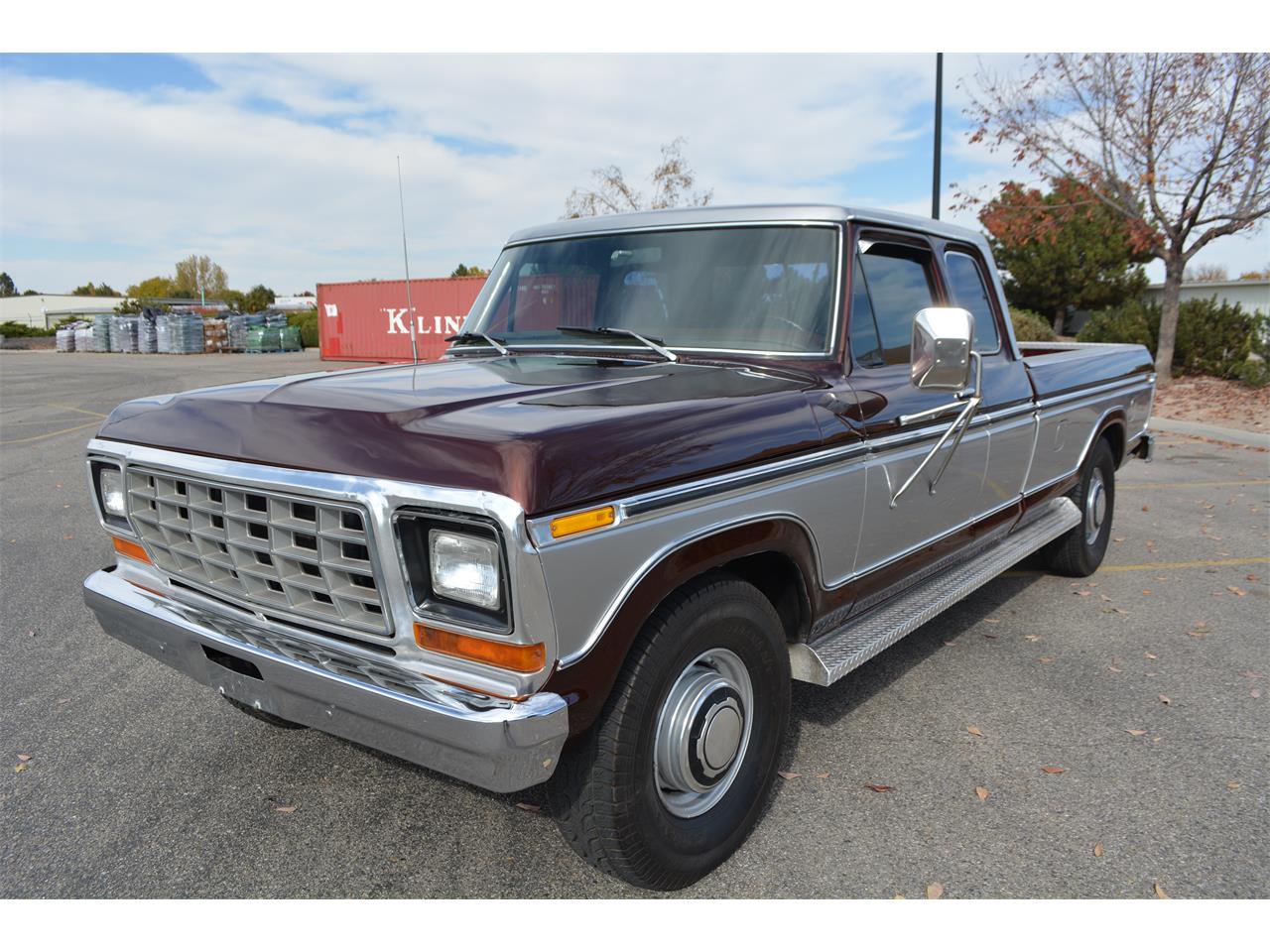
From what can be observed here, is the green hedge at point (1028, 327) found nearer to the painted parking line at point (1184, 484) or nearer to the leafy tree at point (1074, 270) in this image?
the leafy tree at point (1074, 270)

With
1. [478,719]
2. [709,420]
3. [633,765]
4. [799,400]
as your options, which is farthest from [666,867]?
[799,400]

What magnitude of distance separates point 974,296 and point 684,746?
2.98 meters

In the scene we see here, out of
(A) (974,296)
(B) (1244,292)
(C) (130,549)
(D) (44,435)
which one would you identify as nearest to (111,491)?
(C) (130,549)

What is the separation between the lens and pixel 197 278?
335 feet

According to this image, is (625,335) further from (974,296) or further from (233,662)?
(974,296)

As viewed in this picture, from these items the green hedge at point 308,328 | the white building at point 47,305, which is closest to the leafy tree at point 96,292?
the white building at point 47,305

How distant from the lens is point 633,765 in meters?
2.36

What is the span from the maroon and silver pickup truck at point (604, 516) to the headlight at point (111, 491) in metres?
0.02

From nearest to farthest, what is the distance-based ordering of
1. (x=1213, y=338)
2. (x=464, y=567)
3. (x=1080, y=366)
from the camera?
(x=464, y=567) → (x=1080, y=366) → (x=1213, y=338)

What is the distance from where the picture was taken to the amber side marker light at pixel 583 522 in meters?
2.08

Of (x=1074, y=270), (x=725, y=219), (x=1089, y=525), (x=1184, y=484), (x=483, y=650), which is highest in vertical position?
(x=1074, y=270)

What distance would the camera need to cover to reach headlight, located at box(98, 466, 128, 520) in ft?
9.91

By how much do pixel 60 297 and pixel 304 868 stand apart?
393 ft

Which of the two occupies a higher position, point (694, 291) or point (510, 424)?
point (694, 291)
